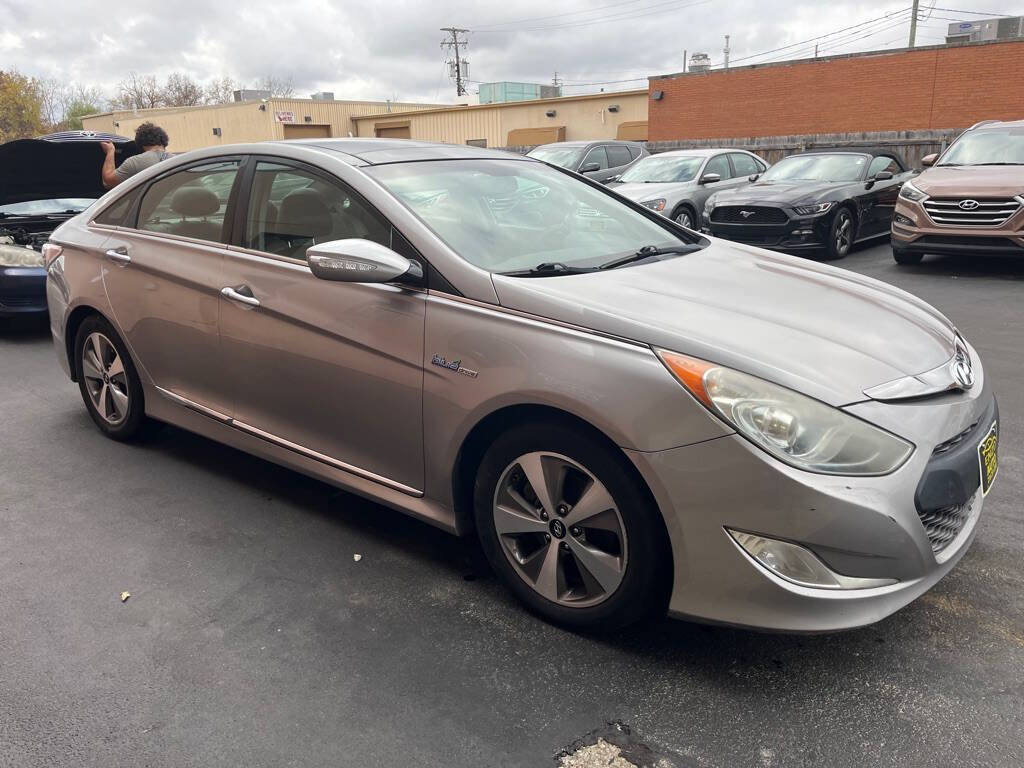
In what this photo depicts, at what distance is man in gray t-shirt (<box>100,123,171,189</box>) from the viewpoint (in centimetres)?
709

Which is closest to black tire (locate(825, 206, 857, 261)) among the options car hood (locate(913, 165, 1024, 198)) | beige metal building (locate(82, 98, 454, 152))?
car hood (locate(913, 165, 1024, 198))

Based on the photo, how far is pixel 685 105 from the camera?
2733 cm

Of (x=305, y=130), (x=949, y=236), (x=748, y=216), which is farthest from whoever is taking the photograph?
(x=305, y=130)

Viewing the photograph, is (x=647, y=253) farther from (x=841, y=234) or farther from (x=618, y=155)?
(x=618, y=155)

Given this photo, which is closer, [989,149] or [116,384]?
[116,384]

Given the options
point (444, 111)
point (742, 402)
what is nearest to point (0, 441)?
point (742, 402)

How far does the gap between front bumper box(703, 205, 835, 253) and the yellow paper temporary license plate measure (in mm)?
7729

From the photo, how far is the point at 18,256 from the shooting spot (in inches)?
284

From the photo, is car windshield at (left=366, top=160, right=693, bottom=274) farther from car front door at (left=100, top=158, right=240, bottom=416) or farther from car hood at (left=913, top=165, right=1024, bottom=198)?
car hood at (left=913, top=165, right=1024, bottom=198)


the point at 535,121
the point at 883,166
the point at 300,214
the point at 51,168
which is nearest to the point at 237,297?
the point at 300,214

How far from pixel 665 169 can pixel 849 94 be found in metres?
14.6

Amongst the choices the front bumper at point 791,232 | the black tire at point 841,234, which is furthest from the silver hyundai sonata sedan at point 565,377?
the black tire at point 841,234

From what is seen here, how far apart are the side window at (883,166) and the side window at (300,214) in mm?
9758

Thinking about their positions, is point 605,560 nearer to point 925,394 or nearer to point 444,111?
point 925,394
